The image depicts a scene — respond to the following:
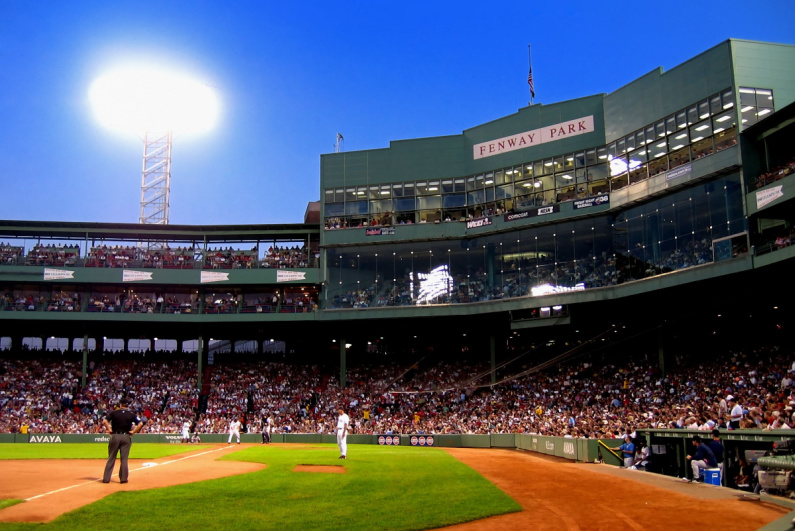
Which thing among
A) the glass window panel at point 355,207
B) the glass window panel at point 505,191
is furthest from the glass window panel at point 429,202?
the glass window panel at point 505,191

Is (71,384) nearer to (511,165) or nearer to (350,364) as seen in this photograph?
(350,364)

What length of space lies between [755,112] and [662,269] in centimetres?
907

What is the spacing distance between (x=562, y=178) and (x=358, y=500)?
34.8 metres

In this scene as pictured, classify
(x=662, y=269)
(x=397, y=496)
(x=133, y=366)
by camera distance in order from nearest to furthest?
(x=397, y=496), (x=662, y=269), (x=133, y=366)

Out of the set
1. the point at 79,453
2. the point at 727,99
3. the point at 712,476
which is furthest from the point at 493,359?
the point at 712,476

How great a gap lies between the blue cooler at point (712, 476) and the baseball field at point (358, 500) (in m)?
0.71

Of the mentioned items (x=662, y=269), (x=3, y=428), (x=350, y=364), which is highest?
(x=662, y=269)

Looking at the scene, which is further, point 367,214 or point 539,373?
point 367,214

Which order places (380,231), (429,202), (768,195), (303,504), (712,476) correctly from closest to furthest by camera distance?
(303,504) < (712,476) < (768,195) < (380,231) < (429,202)

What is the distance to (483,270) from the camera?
157 ft

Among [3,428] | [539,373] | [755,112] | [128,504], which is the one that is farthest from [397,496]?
[3,428]

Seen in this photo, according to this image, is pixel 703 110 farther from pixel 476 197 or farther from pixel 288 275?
pixel 288 275

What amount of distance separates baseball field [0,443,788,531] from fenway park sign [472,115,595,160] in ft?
94.9

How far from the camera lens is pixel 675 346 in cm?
3962
